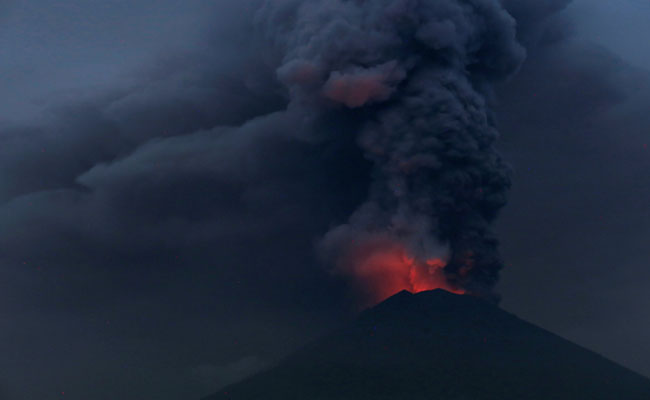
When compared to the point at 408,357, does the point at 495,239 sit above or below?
above

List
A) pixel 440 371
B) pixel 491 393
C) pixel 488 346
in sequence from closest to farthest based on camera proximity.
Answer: pixel 491 393
pixel 440 371
pixel 488 346

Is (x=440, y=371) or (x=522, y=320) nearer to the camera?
(x=440, y=371)

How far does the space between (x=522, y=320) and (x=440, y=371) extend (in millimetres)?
10614

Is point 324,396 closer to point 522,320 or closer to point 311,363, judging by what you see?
point 311,363

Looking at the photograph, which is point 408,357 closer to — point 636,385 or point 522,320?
point 522,320

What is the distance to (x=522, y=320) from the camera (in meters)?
49.8

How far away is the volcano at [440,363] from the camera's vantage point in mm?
40562

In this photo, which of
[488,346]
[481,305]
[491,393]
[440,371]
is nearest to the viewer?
[491,393]

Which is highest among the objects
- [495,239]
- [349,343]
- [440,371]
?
[495,239]

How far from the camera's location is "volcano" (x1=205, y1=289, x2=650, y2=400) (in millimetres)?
40562

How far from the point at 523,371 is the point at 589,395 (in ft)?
13.4

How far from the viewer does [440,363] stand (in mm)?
43250

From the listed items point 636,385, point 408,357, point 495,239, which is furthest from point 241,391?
point 636,385

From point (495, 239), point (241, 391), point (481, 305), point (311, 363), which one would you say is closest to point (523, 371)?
point (481, 305)
